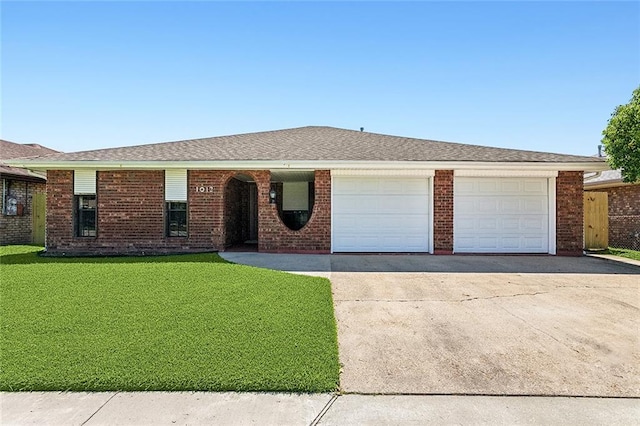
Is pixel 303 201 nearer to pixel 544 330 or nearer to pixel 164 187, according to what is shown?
pixel 164 187

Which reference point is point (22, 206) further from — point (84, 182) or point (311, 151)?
point (311, 151)

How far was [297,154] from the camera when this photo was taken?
35.7 feet

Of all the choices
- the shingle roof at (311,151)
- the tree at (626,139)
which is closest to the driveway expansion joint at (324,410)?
the shingle roof at (311,151)

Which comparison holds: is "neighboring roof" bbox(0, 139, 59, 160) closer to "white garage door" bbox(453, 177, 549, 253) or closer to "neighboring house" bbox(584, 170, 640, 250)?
"white garage door" bbox(453, 177, 549, 253)

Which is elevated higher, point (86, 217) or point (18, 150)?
point (18, 150)

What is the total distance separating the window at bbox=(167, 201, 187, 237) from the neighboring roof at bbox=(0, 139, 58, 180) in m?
5.82

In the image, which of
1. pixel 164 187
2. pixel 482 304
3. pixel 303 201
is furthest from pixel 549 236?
pixel 164 187

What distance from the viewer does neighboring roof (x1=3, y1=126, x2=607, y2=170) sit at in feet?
34.0

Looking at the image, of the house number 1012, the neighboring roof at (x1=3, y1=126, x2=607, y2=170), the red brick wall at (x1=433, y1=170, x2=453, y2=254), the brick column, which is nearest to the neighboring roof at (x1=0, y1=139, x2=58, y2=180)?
the brick column

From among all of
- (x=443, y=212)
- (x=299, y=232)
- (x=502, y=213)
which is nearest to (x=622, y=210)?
(x=502, y=213)

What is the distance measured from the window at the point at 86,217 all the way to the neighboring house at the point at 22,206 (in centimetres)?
410

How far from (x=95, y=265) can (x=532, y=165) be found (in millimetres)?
11937

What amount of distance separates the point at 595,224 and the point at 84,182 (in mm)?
17098

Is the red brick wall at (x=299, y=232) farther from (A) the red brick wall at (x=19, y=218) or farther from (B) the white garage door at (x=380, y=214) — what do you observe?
(A) the red brick wall at (x=19, y=218)
